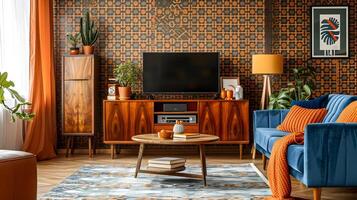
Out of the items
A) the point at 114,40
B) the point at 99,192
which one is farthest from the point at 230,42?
the point at 99,192

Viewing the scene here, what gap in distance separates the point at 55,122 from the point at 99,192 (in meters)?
2.88

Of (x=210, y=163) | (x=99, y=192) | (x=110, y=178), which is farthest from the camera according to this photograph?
(x=210, y=163)

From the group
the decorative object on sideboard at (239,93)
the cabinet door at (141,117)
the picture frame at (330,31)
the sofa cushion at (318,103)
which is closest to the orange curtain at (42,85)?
the cabinet door at (141,117)

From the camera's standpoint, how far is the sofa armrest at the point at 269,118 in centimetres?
616

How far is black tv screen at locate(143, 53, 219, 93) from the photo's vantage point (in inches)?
288

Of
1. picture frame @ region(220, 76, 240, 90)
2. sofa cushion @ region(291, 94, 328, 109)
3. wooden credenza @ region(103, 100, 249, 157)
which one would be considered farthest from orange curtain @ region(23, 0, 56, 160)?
sofa cushion @ region(291, 94, 328, 109)

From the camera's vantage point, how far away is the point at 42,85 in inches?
271

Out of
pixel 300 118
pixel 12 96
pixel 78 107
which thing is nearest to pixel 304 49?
pixel 300 118

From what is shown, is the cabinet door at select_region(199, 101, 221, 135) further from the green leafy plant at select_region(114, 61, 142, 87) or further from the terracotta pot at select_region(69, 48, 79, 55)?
the terracotta pot at select_region(69, 48, 79, 55)

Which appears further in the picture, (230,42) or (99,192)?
(230,42)

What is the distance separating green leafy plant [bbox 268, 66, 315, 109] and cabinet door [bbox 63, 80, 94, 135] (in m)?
2.34

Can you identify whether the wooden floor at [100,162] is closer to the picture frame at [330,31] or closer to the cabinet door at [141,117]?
the cabinet door at [141,117]

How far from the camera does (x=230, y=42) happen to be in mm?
7488

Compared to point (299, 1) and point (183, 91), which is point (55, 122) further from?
point (299, 1)
